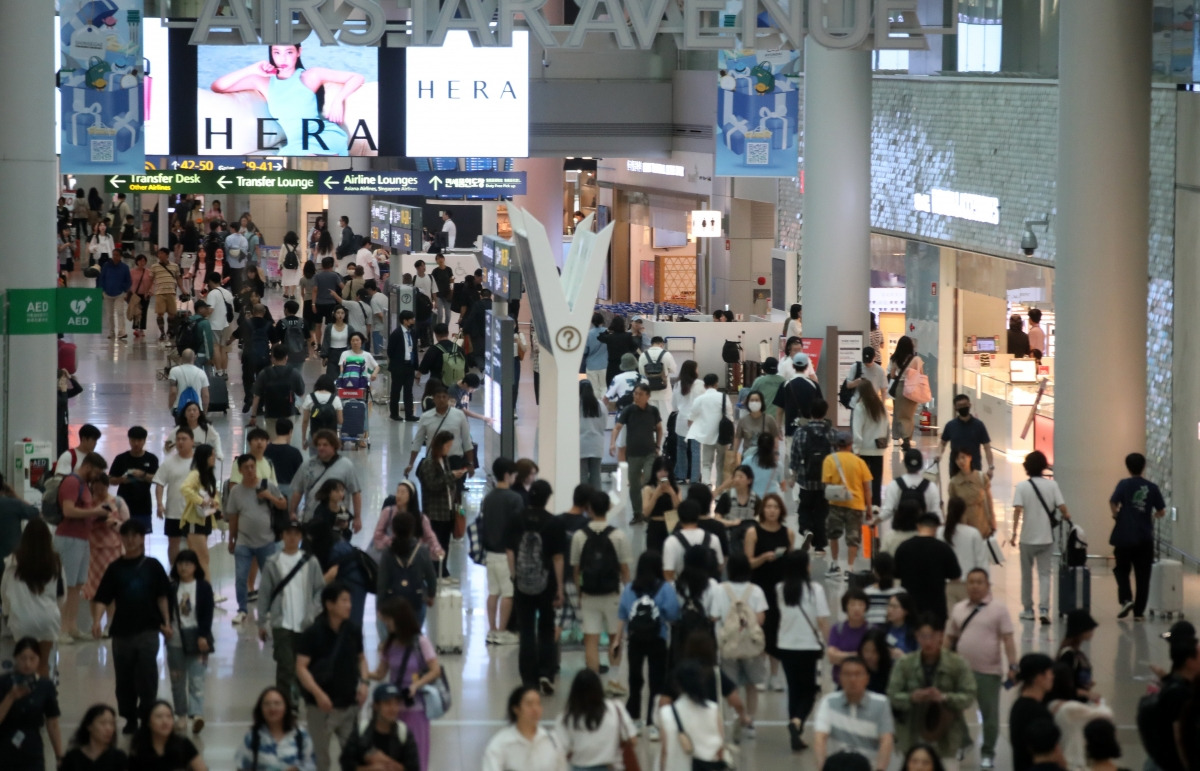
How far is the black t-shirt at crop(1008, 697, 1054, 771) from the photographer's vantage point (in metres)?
7.62

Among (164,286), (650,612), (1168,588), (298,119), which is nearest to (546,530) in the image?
(650,612)

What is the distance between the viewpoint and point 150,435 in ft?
69.3

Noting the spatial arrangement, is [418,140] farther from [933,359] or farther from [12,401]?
[12,401]

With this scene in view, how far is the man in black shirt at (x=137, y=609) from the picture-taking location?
32.5ft

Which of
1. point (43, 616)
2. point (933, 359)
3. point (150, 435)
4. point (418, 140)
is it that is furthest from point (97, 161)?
point (43, 616)

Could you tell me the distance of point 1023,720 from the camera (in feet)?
25.6

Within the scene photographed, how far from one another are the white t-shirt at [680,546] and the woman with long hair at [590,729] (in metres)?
2.77

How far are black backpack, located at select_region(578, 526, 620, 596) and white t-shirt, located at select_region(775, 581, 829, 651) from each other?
1260mm

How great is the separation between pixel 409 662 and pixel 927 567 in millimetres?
3439

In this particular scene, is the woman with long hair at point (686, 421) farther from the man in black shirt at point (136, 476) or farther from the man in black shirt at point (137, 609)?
the man in black shirt at point (137, 609)

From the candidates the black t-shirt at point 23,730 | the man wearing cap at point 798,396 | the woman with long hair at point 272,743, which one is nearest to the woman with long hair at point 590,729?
the woman with long hair at point 272,743

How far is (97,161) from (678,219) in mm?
16059

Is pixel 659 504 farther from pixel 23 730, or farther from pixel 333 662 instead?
pixel 23 730

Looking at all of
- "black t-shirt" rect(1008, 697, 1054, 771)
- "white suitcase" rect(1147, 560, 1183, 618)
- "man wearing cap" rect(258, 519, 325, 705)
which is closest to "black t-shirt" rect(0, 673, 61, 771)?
"man wearing cap" rect(258, 519, 325, 705)
